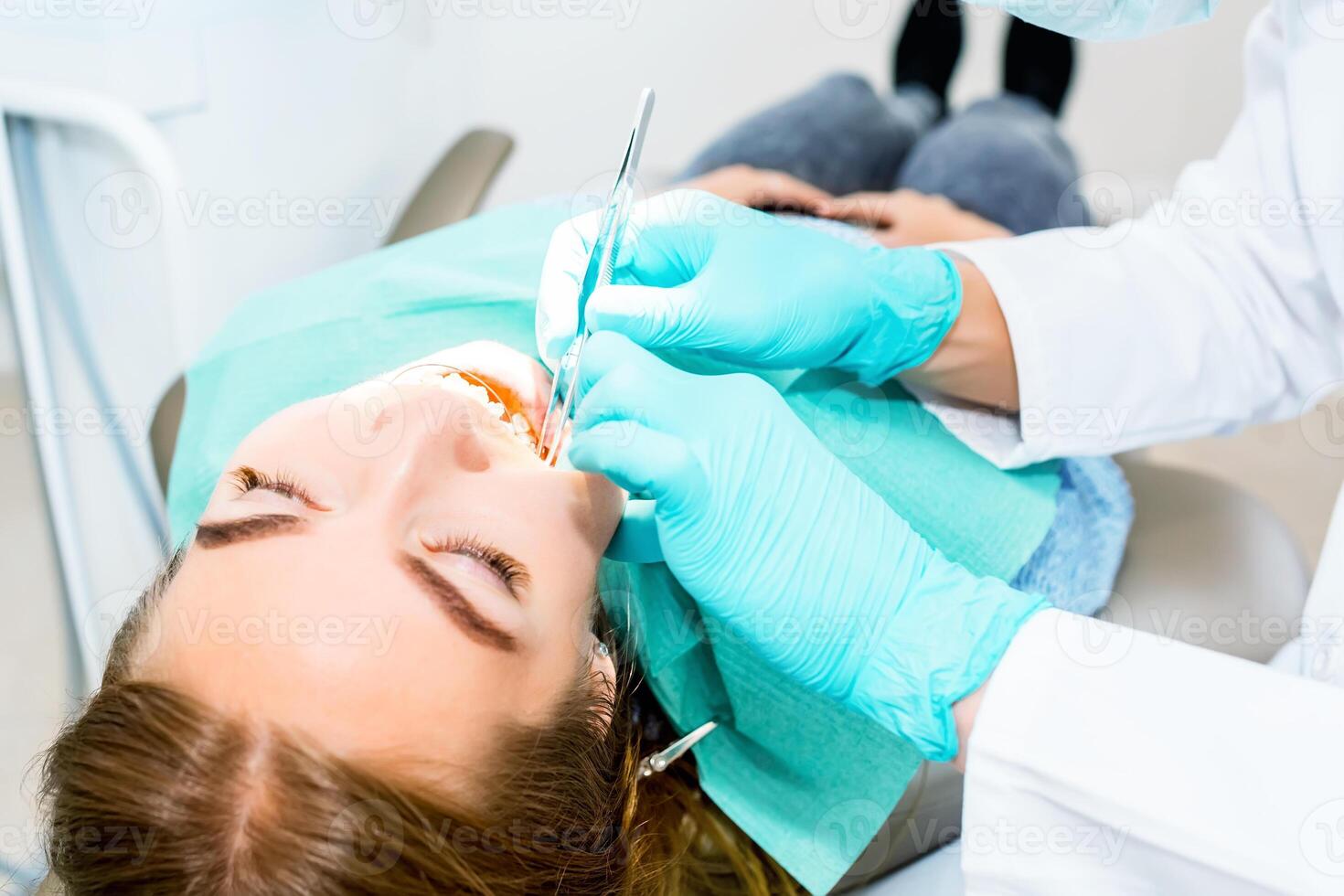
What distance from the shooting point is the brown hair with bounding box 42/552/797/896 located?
2.17ft

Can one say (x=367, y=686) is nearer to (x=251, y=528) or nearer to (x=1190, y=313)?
(x=251, y=528)

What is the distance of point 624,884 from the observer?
843 millimetres

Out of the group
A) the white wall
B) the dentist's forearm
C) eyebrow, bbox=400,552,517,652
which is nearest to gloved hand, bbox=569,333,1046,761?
eyebrow, bbox=400,552,517,652

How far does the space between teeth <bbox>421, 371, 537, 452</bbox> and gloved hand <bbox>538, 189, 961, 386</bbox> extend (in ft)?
0.23

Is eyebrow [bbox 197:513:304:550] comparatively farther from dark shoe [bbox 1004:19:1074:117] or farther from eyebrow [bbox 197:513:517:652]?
dark shoe [bbox 1004:19:1074:117]

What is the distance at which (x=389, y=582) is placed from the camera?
27.3 inches

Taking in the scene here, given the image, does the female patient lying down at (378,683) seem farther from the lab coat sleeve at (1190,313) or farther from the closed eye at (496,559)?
the lab coat sleeve at (1190,313)

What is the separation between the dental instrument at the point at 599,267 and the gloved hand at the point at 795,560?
6cm

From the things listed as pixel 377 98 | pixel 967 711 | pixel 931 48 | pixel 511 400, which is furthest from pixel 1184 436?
pixel 377 98

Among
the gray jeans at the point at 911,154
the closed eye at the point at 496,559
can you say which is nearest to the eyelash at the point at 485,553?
the closed eye at the point at 496,559

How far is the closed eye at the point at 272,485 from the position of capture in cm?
74

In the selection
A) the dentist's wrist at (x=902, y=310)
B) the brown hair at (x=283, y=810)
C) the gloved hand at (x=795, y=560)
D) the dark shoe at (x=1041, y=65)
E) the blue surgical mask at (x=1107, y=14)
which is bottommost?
the brown hair at (x=283, y=810)

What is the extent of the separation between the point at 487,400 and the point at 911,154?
1038 millimetres

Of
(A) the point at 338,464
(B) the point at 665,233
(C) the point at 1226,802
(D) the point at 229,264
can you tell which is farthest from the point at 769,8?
(C) the point at 1226,802
